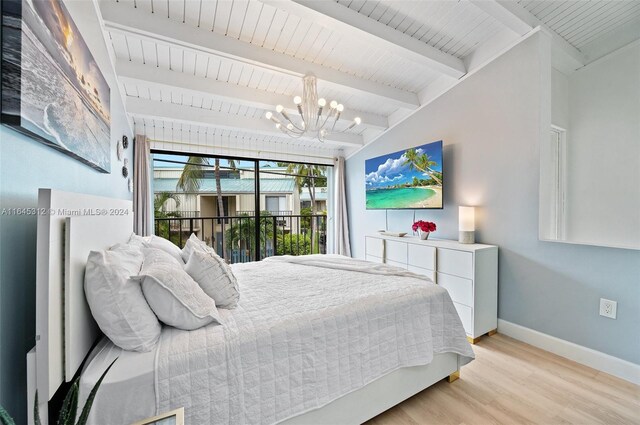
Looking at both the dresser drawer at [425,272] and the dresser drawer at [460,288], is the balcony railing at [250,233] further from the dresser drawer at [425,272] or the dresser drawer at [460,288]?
the dresser drawer at [460,288]

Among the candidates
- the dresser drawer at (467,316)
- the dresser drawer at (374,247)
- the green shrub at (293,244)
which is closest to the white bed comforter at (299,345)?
the dresser drawer at (467,316)

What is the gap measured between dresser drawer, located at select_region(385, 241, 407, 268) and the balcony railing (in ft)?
6.70

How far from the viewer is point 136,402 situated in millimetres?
908

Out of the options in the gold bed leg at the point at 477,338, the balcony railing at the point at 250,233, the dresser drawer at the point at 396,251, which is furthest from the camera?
the balcony railing at the point at 250,233

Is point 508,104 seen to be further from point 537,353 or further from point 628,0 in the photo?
point 537,353

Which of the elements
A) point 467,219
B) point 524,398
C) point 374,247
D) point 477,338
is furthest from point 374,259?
point 524,398

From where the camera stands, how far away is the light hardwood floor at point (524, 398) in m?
1.53

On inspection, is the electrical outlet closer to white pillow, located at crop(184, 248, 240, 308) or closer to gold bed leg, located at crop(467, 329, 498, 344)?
gold bed leg, located at crop(467, 329, 498, 344)

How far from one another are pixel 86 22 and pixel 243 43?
1.12 m

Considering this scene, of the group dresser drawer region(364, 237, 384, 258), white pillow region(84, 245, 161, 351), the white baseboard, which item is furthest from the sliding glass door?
the white baseboard

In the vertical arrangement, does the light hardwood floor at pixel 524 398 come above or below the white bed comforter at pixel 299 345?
below

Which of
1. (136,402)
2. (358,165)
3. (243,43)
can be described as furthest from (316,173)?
(136,402)

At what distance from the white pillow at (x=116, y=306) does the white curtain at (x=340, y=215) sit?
12.9 ft

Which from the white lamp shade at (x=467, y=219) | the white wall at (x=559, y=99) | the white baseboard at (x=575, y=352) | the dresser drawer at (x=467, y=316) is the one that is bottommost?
the white baseboard at (x=575, y=352)
